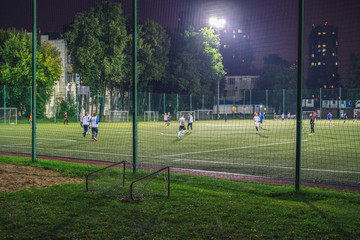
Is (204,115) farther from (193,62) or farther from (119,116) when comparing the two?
(119,116)

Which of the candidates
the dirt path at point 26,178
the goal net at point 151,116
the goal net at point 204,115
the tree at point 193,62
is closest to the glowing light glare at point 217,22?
the tree at point 193,62

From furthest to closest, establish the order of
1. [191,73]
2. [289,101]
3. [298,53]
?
[289,101] → [191,73] → [298,53]

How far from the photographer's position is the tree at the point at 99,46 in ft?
175

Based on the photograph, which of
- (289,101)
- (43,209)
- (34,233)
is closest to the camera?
(34,233)

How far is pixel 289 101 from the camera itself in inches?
2918

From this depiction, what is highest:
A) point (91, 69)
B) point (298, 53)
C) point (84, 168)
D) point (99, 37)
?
point (99, 37)

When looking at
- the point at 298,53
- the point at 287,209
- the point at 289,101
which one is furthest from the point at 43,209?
the point at 289,101

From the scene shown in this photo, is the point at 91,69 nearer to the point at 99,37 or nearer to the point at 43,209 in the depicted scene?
the point at 99,37

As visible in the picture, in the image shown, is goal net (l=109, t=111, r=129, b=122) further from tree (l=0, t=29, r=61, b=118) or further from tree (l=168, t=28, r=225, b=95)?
tree (l=168, t=28, r=225, b=95)

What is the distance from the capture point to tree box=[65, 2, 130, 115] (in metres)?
53.5

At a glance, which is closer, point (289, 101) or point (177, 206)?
point (177, 206)

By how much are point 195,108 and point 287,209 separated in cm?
6252

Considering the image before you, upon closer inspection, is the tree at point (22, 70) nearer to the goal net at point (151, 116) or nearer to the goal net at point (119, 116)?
the goal net at point (119, 116)

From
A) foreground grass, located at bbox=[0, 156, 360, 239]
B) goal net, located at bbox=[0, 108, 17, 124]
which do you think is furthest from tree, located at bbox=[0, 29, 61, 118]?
foreground grass, located at bbox=[0, 156, 360, 239]
